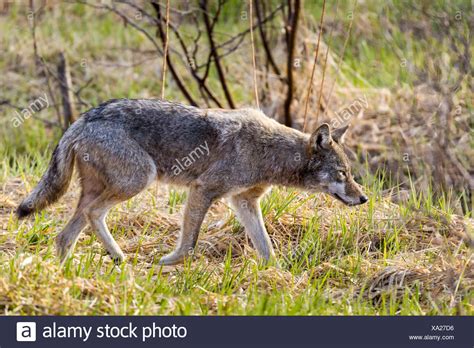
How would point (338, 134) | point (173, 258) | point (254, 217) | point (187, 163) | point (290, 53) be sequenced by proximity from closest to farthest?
point (173, 258) → point (187, 163) → point (254, 217) → point (338, 134) → point (290, 53)

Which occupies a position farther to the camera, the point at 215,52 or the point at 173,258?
the point at 215,52

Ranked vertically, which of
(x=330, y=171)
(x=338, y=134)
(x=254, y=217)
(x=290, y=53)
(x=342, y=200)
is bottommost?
(x=254, y=217)

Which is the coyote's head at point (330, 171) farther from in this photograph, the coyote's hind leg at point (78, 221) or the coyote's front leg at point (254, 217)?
the coyote's hind leg at point (78, 221)

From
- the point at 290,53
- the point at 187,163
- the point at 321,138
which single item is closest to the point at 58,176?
the point at 187,163

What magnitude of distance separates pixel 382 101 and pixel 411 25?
2.21 meters

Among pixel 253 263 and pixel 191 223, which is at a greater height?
pixel 191 223

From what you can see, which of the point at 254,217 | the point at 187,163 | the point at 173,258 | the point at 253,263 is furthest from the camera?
the point at 254,217

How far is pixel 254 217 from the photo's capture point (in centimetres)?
719

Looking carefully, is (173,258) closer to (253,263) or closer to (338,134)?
(253,263)

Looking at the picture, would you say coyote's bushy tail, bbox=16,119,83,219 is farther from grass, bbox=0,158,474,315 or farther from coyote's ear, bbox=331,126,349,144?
coyote's ear, bbox=331,126,349,144

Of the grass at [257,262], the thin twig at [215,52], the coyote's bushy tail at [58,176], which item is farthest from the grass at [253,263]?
the thin twig at [215,52]

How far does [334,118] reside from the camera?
990 centimetres

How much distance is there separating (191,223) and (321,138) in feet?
4.02

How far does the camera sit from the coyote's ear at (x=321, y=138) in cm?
716
